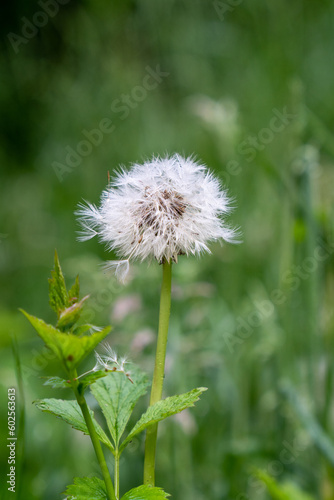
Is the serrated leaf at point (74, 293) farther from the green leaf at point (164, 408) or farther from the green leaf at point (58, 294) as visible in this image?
the green leaf at point (164, 408)

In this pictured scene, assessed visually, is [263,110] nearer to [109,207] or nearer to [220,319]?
[220,319]

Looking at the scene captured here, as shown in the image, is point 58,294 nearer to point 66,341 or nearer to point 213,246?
point 66,341

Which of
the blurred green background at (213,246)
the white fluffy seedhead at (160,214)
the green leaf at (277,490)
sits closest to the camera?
the white fluffy seedhead at (160,214)

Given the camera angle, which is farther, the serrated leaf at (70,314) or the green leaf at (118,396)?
the green leaf at (118,396)

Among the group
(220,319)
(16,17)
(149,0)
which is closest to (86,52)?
(149,0)

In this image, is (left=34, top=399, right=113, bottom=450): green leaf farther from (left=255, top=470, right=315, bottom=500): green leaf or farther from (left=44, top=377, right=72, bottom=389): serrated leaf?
(left=255, top=470, right=315, bottom=500): green leaf

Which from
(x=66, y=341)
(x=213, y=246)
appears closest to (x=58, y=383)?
(x=66, y=341)

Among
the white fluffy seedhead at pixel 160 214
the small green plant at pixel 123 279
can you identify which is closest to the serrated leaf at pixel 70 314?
the small green plant at pixel 123 279
